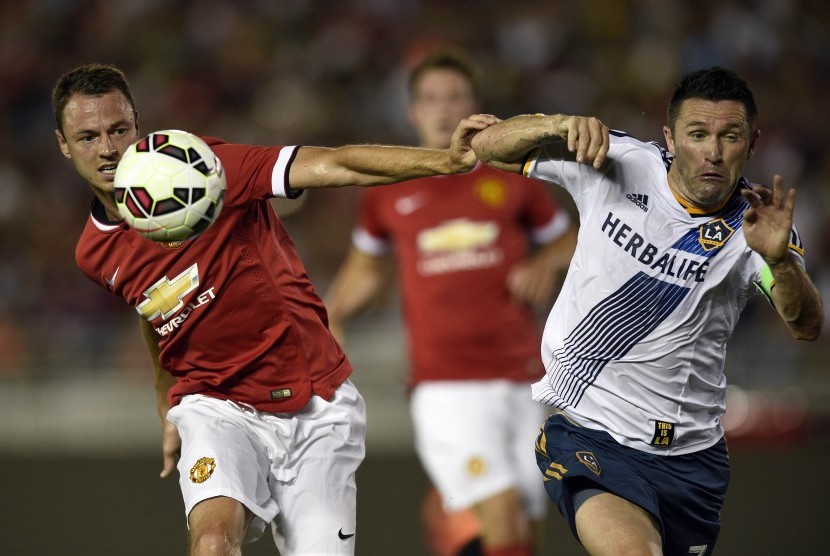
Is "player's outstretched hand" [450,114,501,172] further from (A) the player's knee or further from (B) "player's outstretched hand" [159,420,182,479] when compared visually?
(B) "player's outstretched hand" [159,420,182,479]

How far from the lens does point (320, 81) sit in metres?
15.5

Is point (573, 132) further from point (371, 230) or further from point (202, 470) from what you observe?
point (371, 230)

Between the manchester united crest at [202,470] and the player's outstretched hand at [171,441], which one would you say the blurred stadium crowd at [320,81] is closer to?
the player's outstretched hand at [171,441]

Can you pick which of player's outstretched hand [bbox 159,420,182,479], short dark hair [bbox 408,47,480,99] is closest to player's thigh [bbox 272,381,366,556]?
player's outstretched hand [bbox 159,420,182,479]

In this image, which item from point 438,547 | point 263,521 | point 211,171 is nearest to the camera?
point 211,171

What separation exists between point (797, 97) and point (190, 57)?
303 inches

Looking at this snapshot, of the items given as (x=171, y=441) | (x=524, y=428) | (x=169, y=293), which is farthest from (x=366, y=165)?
(x=524, y=428)

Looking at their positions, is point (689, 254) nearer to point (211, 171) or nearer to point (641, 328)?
point (641, 328)

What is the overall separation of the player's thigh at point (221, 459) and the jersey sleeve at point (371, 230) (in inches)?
101

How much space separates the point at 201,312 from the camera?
14.4 ft

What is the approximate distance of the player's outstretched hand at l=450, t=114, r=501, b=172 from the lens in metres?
4.00

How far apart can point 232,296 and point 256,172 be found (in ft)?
1.57

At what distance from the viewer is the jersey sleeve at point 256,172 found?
421 cm

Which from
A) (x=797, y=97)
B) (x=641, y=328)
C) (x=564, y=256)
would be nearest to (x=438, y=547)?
(x=564, y=256)
